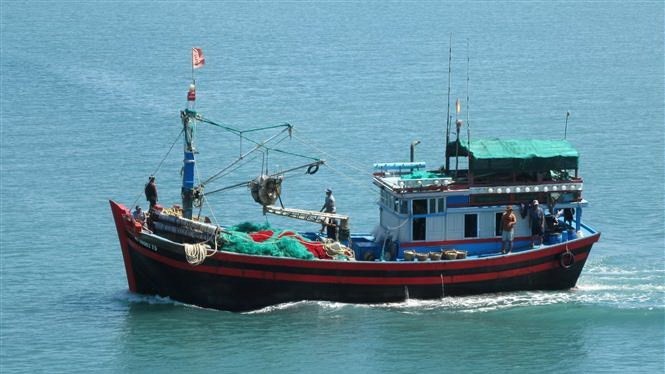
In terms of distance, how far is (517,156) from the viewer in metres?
45.0

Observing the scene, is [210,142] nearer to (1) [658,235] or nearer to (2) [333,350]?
(1) [658,235]

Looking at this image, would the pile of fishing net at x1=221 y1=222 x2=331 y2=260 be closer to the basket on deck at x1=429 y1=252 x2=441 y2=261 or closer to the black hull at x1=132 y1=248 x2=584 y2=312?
the black hull at x1=132 y1=248 x2=584 y2=312

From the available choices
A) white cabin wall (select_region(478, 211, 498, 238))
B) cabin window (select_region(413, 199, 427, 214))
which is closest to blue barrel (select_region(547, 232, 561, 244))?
white cabin wall (select_region(478, 211, 498, 238))

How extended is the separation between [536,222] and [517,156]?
197cm

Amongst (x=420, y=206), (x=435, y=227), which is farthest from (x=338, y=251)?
(x=435, y=227)

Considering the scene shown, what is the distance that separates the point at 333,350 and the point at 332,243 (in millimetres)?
4162

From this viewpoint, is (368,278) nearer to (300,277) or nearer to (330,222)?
(300,277)

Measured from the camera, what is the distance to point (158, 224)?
44.5 meters

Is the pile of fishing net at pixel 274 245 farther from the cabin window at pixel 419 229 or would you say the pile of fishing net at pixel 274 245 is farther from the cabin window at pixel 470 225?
the cabin window at pixel 470 225

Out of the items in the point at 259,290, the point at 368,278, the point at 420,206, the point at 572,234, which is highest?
the point at 420,206

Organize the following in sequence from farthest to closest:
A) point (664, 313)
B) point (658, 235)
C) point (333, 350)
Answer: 1. point (658, 235)
2. point (664, 313)
3. point (333, 350)

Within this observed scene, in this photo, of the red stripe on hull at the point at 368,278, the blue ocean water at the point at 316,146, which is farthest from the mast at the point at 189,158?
the blue ocean water at the point at 316,146

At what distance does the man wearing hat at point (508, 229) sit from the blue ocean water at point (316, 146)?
1391mm

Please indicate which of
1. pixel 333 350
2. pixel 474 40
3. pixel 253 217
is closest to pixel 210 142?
pixel 253 217
